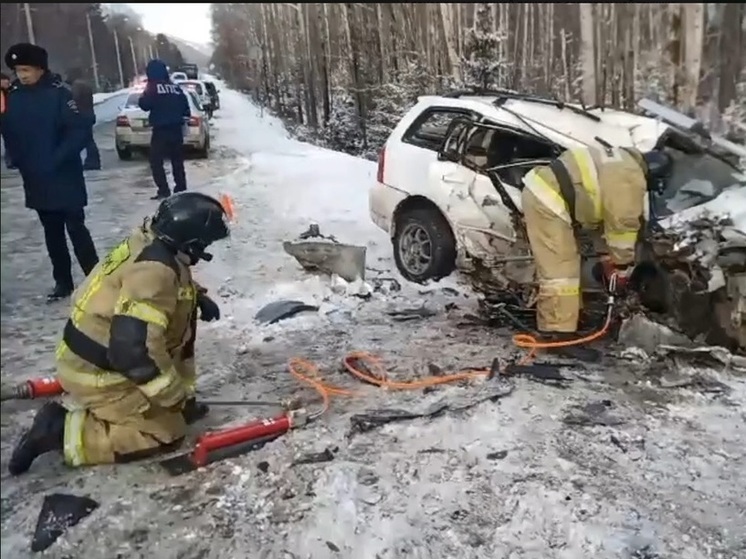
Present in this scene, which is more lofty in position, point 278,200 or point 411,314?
point 278,200

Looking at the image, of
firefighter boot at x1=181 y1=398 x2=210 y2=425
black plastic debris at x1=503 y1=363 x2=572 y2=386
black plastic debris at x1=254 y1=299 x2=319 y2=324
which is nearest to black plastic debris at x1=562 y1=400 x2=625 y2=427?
black plastic debris at x1=503 y1=363 x2=572 y2=386

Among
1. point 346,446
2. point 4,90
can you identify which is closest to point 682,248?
point 346,446

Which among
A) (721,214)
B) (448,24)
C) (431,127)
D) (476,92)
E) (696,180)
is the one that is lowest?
(721,214)

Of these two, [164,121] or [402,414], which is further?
[402,414]

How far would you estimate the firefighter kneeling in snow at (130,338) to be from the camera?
2.24 meters

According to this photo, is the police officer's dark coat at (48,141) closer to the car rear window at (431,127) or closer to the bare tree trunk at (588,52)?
the car rear window at (431,127)

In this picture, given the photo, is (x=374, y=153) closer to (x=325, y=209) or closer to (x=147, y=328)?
(x=325, y=209)

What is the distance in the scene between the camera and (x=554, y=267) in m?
3.19

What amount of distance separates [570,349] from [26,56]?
2.29 m

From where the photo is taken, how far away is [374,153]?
8.76 ft

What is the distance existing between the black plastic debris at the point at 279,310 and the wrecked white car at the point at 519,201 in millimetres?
376

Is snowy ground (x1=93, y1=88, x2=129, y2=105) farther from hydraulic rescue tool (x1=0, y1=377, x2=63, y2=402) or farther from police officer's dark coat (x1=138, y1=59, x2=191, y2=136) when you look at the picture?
hydraulic rescue tool (x1=0, y1=377, x2=63, y2=402)

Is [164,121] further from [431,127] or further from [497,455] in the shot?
[497,455]

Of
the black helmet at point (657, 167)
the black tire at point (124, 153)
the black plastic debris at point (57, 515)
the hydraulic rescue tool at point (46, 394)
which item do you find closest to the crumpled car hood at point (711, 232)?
the black helmet at point (657, 167)
